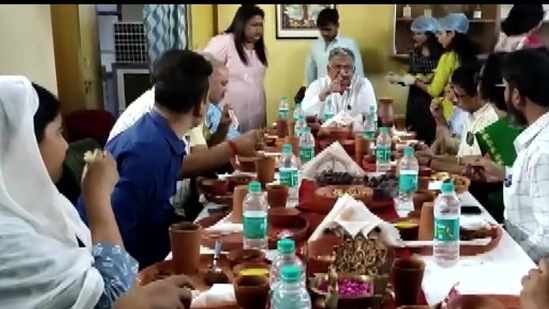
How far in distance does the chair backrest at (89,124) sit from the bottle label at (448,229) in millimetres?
2610

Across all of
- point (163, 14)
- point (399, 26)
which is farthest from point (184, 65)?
point (399, 26)

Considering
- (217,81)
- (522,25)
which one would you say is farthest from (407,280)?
(522,25)

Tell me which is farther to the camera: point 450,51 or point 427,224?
point 450,51

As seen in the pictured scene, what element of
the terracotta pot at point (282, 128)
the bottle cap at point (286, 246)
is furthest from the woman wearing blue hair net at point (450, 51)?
the bottle cap at point (286, 246)

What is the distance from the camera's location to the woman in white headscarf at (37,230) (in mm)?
1281

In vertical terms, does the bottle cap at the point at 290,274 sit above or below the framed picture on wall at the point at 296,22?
below

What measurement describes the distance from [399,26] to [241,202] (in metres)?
4.06

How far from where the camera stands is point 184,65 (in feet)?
7.68

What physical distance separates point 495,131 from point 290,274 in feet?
5.88

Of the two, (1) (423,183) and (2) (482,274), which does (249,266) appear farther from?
(1) (423,183)

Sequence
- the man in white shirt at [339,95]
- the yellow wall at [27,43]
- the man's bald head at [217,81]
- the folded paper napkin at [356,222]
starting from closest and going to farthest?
the folded paper napkin at [356,222] → the man's bald head at [217,81] → the yellow wall at [27,43] → the man in white shirt at [339,95]

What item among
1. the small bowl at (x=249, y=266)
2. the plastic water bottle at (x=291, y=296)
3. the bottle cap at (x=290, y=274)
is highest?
the bottle cap at (x=290, y=274)

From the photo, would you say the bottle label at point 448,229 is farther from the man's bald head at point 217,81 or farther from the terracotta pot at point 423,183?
the man's bald head at point 217,81

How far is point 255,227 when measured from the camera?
72.9 inches
